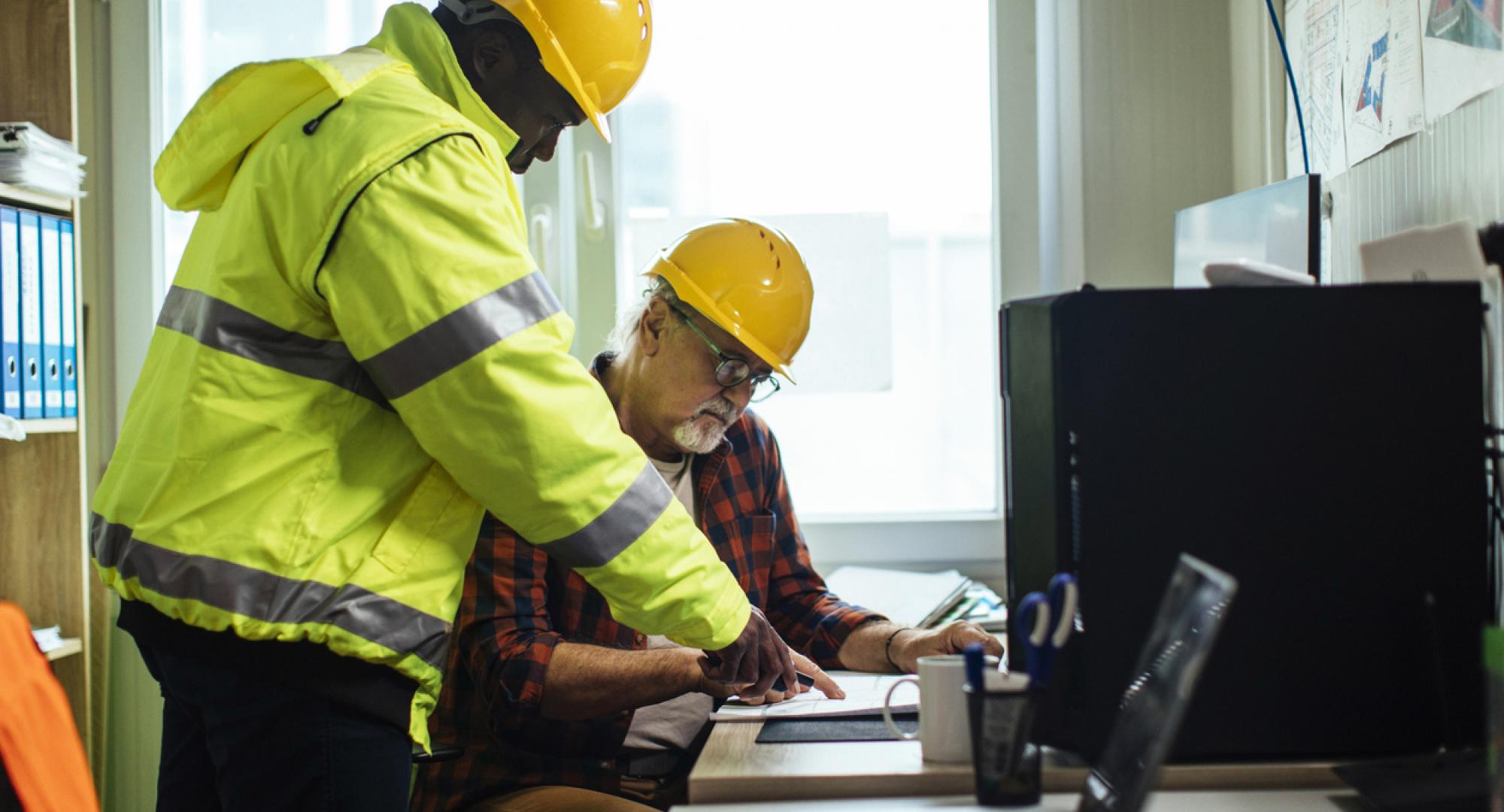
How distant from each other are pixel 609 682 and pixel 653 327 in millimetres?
546

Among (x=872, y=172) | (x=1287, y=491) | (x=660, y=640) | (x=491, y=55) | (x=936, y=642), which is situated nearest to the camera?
(x=1287, y=491)

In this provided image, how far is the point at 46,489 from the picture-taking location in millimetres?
2123

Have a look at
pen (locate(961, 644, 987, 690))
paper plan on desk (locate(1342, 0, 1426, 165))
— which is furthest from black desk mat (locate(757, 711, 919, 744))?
paper plan on desk (locate(1342, 0, 1426, 165))

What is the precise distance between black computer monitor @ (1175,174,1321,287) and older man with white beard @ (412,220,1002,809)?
602 mm

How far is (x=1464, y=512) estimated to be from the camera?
940mm

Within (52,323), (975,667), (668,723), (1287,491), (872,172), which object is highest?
(872,172)

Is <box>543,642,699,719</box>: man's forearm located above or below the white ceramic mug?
below

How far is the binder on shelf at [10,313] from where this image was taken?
198 cm

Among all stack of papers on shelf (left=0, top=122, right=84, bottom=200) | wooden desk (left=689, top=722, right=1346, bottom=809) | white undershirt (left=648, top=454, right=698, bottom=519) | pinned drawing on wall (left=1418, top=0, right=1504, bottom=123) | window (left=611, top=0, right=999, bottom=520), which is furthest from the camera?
window (left=611, top=0, right=999, bottom=520)

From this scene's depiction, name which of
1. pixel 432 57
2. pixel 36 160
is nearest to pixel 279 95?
pixel 432 57

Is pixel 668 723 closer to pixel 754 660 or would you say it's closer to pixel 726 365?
pixel 754 660

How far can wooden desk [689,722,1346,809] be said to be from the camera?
928mm

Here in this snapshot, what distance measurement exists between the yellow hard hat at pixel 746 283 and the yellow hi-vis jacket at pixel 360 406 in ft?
1.84

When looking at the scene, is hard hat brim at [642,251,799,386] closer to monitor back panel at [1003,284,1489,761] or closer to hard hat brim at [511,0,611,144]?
hard hat brim at [511,0,611,144]
